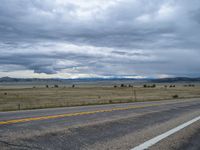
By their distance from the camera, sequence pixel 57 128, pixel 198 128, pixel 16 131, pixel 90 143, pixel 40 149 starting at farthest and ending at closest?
pixel 198 128, pixel 57 128, pixel 16 131, pixel 90 143, pixel 40 149

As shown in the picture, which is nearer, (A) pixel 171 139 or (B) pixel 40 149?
(B) pixel 40 149

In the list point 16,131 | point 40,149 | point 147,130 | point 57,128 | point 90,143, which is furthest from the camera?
point 147,130

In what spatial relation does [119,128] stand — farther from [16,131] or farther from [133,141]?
[16,131]

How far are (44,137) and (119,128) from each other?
2905 mm

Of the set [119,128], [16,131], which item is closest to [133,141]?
[119,128]

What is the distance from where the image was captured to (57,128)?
764 centimetres

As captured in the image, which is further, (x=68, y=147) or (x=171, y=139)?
(x=171, y=139)

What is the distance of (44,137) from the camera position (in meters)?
6.42

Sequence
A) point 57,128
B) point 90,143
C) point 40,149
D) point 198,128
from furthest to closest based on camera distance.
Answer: point 198,128
point 57,128
point 90,143
point 40,149

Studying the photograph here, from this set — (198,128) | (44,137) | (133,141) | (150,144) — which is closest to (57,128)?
(44,137)

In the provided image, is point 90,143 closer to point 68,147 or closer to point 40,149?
point 68,147

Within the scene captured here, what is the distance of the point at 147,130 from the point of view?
8203 millimetres

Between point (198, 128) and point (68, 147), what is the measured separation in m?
5.71

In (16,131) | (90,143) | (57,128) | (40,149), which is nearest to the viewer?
(40,149)
